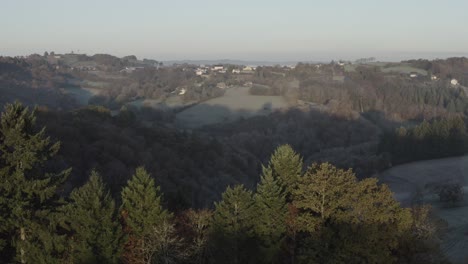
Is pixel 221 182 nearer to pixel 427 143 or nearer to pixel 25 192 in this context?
pixel 427 143

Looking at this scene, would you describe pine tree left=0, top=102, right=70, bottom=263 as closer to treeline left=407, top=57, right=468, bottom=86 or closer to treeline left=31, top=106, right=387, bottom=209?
treeline left=31, top=106, right=387, bottom=209

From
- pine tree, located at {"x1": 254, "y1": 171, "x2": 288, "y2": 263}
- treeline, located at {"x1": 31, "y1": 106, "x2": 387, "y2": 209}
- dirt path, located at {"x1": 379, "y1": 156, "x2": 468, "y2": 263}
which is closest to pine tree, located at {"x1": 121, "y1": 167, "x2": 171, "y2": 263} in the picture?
pine tree, located at {"x1": 254, "y1": 171, "x2": 288, "y2": 263}

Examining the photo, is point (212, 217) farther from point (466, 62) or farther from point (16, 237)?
point (466, 62)

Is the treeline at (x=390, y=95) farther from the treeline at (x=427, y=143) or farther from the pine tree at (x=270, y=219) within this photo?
the pine tree at (x=270, y=219)

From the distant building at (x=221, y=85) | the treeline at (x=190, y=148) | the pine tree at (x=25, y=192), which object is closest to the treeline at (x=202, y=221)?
the pine tree at (x=25, y=192)

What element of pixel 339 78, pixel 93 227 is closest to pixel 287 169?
pixel 93 227

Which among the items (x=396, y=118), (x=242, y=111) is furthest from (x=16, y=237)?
(x=396, y=118)
